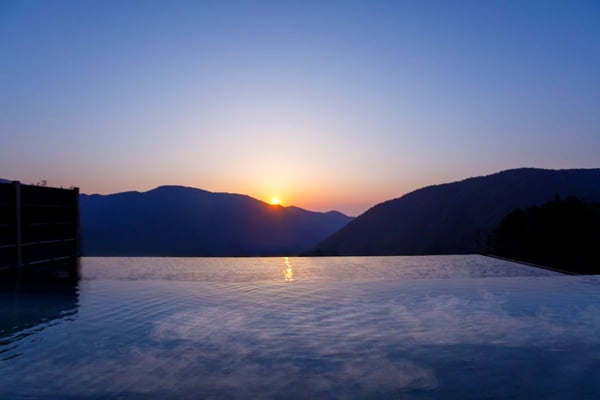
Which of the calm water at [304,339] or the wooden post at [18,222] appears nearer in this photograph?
the calm water at [304,339]

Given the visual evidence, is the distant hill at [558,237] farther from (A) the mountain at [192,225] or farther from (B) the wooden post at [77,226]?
(A) the mountain at [192,225]

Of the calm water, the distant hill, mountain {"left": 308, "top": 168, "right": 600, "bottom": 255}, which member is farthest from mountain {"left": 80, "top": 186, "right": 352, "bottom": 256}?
the calm water

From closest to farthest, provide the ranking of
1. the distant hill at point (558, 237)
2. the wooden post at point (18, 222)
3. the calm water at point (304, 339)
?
1. the calm water at point (304, 339)
2. the wooden post at point (18, 222)
3. the distant hill at point (558, 237)

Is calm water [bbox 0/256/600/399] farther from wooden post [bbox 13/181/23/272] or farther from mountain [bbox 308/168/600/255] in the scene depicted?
mountain [bbox 308/168/600/255]

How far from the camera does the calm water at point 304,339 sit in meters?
3.73

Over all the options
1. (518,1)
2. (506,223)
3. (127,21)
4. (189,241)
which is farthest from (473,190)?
(127,21)

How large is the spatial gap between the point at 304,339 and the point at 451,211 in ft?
208

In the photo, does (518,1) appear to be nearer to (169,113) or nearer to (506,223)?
(169,113)

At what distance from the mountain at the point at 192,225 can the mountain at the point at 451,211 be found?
1841 centimetres

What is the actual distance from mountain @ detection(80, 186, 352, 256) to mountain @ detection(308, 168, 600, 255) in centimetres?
1841

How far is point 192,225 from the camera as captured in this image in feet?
293

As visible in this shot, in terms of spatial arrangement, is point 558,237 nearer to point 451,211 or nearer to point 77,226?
point 77,226

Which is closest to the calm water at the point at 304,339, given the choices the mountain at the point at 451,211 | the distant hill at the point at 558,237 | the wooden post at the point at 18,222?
the wooden post at the point at 18,222

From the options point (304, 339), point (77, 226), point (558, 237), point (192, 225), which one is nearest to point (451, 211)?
point (558, 237)
